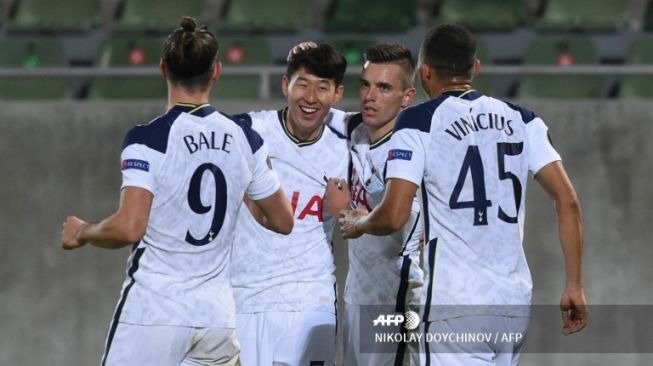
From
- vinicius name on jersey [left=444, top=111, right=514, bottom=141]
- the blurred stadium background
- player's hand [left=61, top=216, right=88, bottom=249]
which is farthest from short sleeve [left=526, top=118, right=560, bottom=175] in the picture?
the blurred stadium background

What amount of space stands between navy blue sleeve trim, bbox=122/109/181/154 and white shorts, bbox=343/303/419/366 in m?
1.81

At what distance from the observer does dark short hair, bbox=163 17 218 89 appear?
4949 millimetres

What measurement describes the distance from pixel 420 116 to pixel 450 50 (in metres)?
0.29

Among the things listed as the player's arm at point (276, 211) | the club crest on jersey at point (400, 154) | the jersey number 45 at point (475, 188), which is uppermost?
the club crest on jersey at point (400, 154)

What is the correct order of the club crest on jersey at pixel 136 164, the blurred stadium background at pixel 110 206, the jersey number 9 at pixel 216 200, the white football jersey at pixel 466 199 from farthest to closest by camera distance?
the blurred stadium background at pixel 110 206 → the white football jersey at pixel 466 199 → the jersey number 9 at pixel 216 200 → the club crest on jersey at pixel 136 164

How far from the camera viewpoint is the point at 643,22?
12227 mm

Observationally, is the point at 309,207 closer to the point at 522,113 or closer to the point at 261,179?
the point at 261,179

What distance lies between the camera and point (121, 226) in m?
4.71

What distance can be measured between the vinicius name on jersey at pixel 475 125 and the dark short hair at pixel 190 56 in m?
0.99

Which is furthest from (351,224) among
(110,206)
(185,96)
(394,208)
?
(110,206)

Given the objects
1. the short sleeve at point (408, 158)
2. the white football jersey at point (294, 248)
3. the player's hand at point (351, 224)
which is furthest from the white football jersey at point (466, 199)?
the white football jersey at point (294, 248)

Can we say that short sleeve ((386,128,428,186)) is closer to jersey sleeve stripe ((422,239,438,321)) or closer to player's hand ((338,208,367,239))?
jersey sleeve stripe ((422,239,438,321))

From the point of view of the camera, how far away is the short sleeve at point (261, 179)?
5230 mm

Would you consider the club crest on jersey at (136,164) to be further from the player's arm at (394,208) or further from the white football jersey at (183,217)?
the player's arm at (394,208)
